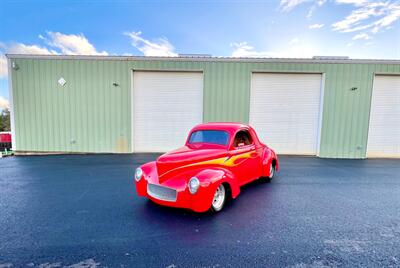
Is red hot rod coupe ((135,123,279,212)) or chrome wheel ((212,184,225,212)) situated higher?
red hot rod coupe ((135,123,279,212))

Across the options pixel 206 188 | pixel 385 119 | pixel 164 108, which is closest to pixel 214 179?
pixel 206 188

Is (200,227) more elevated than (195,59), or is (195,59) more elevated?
(195,59)

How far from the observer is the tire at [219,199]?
331 centimetres

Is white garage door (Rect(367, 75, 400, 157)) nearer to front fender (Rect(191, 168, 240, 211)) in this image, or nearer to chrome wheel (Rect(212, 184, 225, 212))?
chrome wheel (Rect(212, 184, 225, 212))

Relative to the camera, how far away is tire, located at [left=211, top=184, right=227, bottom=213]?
3.31 meters

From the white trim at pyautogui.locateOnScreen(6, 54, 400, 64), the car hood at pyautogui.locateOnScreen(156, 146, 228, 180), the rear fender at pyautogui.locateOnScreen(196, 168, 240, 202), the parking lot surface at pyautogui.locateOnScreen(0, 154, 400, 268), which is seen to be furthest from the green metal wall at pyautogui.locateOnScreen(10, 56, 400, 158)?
the rear fender at pyautogui.locateOnScreen(196, 168, 240, 202)

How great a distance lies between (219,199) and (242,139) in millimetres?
1571

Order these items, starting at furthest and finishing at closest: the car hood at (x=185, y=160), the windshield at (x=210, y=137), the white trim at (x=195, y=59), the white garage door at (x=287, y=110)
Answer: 1. the white garage door at (x=287, y=110)
2. the white trim at (x=195, y=59)
3. the windshield at (x=210, y=137)
4. the car hood at (x=185, y=160)

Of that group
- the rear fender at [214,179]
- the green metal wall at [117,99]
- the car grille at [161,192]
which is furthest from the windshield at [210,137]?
the green metal wall at [117,99]

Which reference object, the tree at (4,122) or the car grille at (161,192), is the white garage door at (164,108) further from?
the tree at (4,122)

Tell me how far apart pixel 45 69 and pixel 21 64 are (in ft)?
3.37

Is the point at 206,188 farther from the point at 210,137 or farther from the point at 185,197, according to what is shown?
the point at 210,137

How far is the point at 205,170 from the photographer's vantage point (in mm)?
3359

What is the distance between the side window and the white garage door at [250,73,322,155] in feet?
14.5
